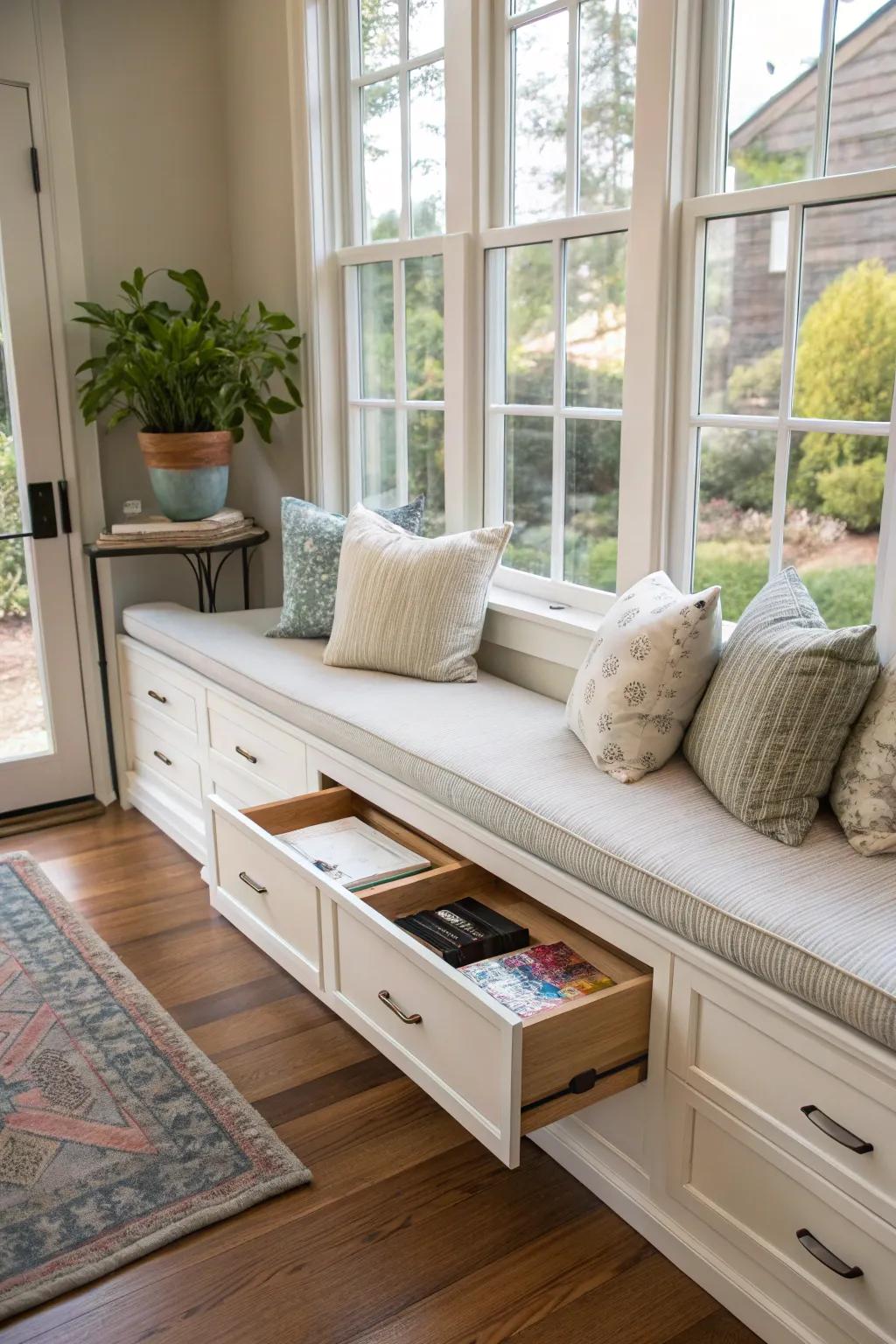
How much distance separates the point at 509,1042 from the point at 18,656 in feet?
7.88

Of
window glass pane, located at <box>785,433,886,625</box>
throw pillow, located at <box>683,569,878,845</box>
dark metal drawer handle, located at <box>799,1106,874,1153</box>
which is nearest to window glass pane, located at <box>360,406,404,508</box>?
window glass pane, located at <box>785,433,886,625</box>

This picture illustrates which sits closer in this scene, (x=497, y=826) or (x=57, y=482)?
(x=497, y=826)

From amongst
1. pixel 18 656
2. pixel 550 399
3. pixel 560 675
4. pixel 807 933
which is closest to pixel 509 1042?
pixel 807 933

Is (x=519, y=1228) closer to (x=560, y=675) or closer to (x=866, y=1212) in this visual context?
(x=866, y=1212)

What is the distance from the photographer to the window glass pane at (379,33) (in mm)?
2996

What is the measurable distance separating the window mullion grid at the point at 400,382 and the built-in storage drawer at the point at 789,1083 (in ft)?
6.18

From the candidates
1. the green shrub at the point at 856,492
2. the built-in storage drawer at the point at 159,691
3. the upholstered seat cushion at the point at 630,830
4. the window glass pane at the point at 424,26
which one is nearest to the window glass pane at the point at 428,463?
the upholstered seat cushion at the point at 630,830

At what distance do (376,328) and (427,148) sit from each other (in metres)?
0.50

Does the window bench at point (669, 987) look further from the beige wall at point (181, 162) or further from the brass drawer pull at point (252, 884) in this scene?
the beige wall at point (181, 162)

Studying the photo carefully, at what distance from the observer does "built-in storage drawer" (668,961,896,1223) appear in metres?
1.40

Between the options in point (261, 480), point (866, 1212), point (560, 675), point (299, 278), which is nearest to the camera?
point (866, 1212)

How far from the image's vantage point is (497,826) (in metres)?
1.98

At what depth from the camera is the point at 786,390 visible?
2.09 m

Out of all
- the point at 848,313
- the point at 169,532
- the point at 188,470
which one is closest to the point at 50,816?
the point at 169,532
